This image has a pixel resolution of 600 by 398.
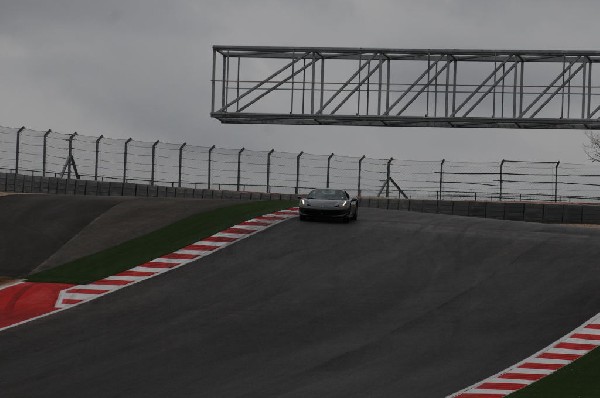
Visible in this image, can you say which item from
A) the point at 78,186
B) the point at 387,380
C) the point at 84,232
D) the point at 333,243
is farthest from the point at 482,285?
the point at 78,186

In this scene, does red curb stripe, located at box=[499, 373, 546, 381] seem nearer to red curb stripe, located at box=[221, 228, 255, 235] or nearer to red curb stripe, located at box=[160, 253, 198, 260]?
red curb stripe, located at box=[160, 253, 198, 260]

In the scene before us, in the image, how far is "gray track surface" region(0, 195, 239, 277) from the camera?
30.5 m

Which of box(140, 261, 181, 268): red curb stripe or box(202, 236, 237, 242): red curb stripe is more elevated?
box(202, 236, 237, 242): red curb stripe

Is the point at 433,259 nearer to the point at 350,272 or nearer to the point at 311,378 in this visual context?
the point at 350,272

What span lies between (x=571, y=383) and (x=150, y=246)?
610 inches

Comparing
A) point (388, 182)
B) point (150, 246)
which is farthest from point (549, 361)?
point (388, 182)

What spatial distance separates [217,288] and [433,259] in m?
5.85

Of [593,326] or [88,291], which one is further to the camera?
[88,291]

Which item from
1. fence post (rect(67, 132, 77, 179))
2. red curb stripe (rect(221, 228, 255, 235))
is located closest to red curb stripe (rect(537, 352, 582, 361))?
red curb stripe (rect(221, 228, 255, 235))

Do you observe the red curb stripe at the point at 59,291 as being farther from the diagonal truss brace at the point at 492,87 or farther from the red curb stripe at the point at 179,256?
the diagonal truss brace at the point at 492,87

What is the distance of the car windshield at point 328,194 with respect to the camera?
112ft

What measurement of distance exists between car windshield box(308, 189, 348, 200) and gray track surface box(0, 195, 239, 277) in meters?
3.56

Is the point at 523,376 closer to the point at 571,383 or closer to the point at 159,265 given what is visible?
the point at 571,383

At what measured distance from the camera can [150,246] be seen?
30281 millimetres
